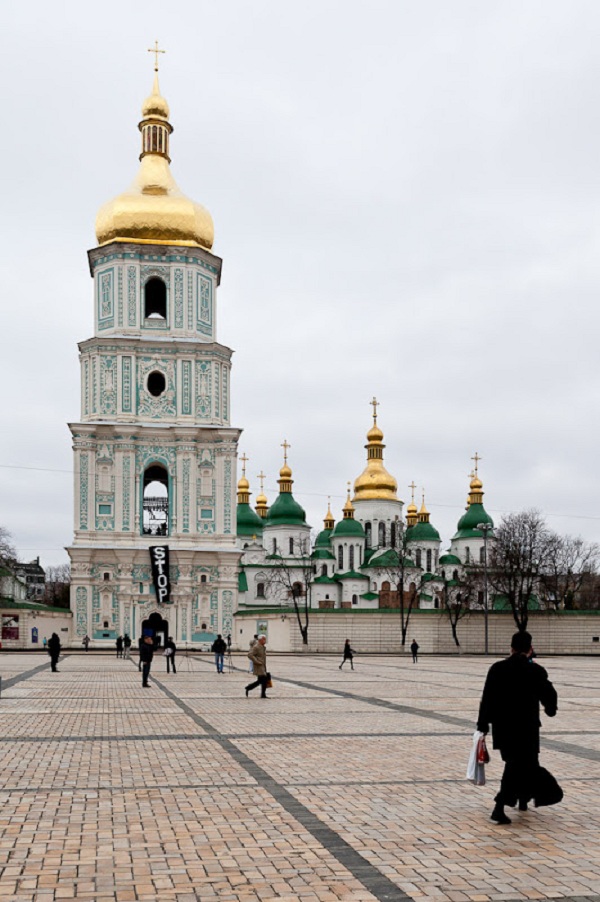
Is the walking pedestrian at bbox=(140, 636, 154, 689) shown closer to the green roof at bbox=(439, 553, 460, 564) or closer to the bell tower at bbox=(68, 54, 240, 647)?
the bell tower at bbox=(68, 54, 240, 647)

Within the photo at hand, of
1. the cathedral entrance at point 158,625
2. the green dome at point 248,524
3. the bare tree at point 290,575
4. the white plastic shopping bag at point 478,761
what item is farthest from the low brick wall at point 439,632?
the white plastic shopping bag at point 478,761

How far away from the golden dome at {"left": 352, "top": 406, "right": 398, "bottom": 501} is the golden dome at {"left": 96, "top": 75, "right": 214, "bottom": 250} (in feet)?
122

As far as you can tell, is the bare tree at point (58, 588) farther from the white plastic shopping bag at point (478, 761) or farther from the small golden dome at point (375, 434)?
the white plastic shopping bag at point (478, 761)

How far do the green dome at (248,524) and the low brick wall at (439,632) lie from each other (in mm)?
37755

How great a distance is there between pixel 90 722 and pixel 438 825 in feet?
27.7

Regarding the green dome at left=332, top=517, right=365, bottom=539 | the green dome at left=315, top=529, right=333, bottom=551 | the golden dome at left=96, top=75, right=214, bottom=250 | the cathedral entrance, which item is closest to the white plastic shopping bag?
the cathedral entrance

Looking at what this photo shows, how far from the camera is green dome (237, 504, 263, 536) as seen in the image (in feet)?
307

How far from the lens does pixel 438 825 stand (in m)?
8.21

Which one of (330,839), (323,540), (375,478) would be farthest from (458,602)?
(330,839)

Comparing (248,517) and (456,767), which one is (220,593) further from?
(456,767)

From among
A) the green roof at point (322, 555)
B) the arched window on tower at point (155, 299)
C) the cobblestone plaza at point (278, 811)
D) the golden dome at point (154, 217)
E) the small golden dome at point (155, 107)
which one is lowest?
the cobblestone plaza at point (278, 811)

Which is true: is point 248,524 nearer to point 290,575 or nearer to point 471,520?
point 290,575

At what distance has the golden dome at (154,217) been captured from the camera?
200 feet

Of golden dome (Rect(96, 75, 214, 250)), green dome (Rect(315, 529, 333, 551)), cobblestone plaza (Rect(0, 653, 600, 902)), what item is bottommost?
cobblestone plaza (Rect(0, 653, 600, 902))
